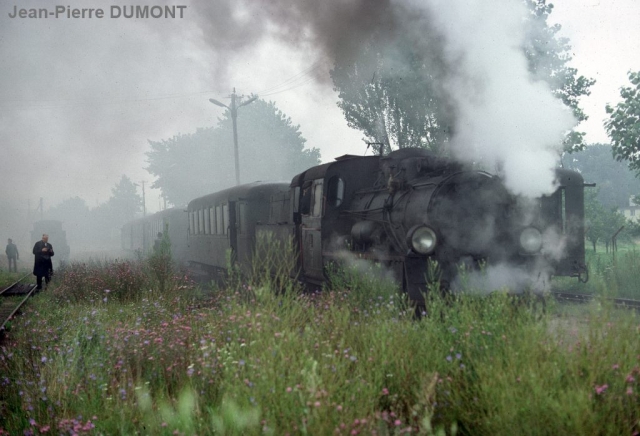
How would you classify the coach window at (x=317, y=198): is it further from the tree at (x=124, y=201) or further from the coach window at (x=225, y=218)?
the tree at (x=124, y=201)

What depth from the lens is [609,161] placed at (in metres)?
84.8

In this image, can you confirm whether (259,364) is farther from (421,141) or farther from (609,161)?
(609,161)

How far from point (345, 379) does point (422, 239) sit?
11.9 feet

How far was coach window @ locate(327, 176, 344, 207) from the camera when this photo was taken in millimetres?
9852

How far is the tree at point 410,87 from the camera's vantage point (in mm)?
14164

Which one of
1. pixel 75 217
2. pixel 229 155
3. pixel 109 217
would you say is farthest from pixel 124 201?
pixel 229 155

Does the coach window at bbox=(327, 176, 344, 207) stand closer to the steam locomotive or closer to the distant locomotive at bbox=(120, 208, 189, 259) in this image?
the steam locomotive

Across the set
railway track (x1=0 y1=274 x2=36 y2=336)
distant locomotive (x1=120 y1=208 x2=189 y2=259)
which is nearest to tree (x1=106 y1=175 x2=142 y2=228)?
distant locomotive (x1=120 y1=208 x2=189 y2=259)

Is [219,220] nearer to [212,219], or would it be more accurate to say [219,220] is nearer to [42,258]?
[212,219]

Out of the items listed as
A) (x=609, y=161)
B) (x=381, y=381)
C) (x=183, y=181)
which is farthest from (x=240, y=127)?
(x=609, y=161)

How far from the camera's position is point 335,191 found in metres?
9.96

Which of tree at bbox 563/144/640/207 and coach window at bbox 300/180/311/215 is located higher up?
tree at bbox 563/144/640/207

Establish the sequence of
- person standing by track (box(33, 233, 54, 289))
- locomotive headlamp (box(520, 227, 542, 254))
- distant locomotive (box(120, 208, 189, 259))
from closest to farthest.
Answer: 1. locomotive headlamp (box(520, 227, 542, 254))
2. person standing by track (box(33, 233, 54, 289))
3. distant locomotive (box(120, 208, 189, 259))

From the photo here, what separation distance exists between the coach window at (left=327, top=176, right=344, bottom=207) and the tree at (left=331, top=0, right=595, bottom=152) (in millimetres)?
3708
